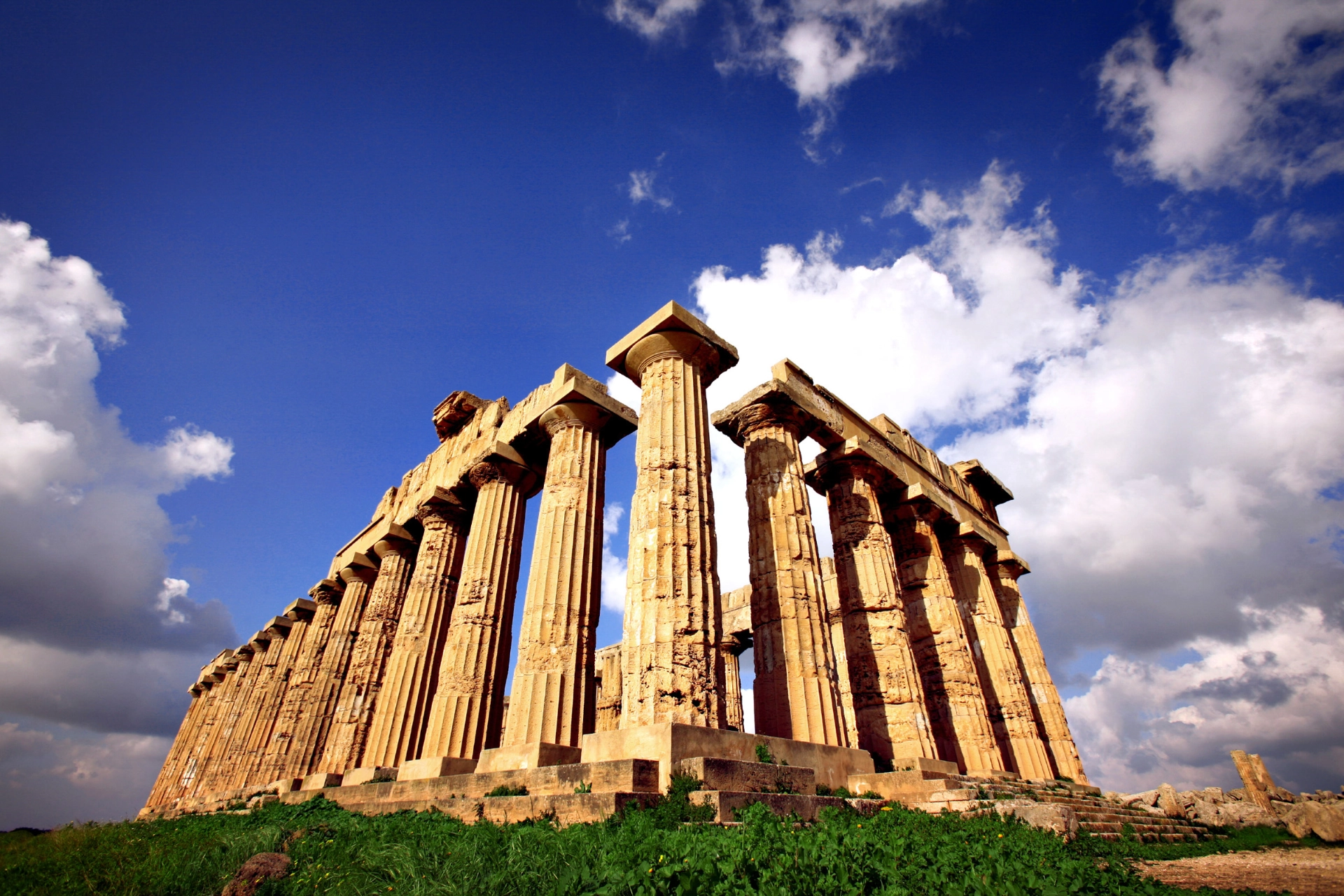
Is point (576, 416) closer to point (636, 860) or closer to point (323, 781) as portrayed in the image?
point (323, 781)

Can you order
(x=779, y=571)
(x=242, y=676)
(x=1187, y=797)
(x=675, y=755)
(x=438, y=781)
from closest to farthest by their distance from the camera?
(x=675, y=755)
(x=438, y=781)
(x=779, y=571)
(x=1187, y=797)
(x=242, y=676)

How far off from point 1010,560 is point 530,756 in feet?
56.7

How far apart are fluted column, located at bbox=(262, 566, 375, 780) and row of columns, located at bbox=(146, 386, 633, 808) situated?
4cm

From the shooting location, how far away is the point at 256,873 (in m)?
5.12

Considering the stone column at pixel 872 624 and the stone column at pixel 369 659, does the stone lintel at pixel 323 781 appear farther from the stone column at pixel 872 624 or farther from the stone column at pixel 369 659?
the stone column at pixel 872 624

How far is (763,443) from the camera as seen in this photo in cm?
1427

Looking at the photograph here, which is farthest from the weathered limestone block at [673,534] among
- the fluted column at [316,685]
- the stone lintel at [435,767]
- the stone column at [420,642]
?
the fluted column at [316,685]

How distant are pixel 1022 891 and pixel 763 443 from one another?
10803 millimetres

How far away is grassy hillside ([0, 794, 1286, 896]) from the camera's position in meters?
4.05

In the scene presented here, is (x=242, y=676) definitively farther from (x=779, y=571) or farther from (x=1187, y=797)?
(x=1187, y=797)

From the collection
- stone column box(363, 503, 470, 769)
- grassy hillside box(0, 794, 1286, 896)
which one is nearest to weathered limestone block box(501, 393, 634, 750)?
grassy hillside box(0, 794, 1286, 896)

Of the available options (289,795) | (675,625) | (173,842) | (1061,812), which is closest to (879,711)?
(1061,812)

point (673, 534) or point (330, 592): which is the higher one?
point (330, 592)

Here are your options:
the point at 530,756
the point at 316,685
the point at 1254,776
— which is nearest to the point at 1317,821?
the point at 1254,776
